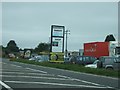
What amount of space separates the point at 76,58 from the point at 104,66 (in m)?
11.3

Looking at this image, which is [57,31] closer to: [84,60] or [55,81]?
[84,60]

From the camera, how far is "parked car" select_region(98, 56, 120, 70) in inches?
1295

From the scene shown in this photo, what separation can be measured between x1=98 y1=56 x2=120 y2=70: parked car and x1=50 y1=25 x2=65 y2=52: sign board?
1393cm

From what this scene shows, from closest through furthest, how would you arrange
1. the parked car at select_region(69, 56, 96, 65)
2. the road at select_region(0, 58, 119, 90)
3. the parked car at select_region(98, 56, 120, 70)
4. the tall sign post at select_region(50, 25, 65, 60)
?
1. the road at select_region(0, 58, 119, 90)
2. the parked car at select_region(98, 56, 120, 70)
3. the parked car at select_region(69, 56, 96, 65)
4. the tall sign post at select_region(50, 25, 65, 60)

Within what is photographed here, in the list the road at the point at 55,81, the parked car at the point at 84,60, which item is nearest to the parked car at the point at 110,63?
the parked car at the point at 84,60

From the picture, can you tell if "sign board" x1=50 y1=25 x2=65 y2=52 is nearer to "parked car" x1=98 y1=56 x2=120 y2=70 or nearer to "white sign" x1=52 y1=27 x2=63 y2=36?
"white sign" x1=52 y1=27 x2=63 y2=36

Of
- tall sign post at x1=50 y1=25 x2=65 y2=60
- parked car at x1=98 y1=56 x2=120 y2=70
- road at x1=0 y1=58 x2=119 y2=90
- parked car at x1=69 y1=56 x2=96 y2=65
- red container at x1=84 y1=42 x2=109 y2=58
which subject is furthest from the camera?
red container at x1=84 y1=42 x2=109 y2=58

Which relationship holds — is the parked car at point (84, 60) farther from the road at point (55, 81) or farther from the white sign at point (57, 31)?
the road at point (55, 81)

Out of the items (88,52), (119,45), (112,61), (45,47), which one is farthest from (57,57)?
(45,47)

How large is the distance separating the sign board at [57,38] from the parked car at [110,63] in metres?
13.9

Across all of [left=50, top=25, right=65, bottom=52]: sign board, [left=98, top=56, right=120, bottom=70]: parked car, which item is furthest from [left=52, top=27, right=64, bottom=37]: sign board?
[left=98, top=56, right=120, bottom=70]: parked car

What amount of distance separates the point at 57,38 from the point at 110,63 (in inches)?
633

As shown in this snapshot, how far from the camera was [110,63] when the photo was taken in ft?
111

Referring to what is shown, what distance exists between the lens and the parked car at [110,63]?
3290 cm
